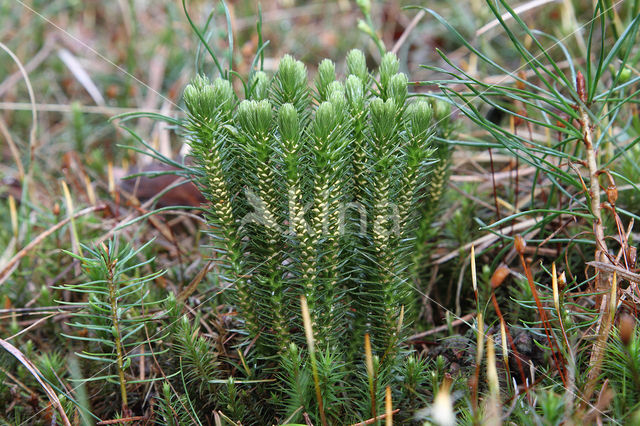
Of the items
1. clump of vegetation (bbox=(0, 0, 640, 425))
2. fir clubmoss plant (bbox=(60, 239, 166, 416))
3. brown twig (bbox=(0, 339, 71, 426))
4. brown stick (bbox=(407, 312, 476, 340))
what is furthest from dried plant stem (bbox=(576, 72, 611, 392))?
brown twig (bbox=(0, 339, 71, 426))

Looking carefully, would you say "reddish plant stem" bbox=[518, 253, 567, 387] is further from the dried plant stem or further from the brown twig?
the brown twig

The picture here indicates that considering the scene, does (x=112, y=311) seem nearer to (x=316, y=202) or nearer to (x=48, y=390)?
(x=48, y=390)

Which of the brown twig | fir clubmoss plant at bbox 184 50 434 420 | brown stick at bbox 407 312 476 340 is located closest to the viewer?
fir clubmoss plant at bbox 184 50 434 420

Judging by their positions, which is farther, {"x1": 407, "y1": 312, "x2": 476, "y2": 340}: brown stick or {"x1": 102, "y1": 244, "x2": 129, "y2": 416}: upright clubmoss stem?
{"x1": 407, "y1": 312, "x2": 476, "y2": 340}: brown stick

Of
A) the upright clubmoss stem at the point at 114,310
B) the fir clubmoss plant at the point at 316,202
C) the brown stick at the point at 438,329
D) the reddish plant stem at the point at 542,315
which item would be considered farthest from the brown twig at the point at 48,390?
the reddish plant stem at the point at 542,315

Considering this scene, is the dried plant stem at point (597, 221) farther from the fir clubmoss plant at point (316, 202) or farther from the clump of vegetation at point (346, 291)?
the fir clubmoss plant at point (316, 202)

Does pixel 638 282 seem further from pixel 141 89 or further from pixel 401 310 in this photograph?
pixel 141 89

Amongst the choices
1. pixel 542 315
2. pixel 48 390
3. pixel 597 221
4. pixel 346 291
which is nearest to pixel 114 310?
pixel 48 390

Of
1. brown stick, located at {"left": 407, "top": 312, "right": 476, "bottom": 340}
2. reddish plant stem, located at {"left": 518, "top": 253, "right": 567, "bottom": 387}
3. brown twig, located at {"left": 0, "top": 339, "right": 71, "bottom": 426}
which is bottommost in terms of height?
brown twig, located at {"left": 0, "top": 339, "right": 71, "bottom": 426}

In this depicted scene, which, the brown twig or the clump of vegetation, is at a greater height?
the clump of vegetation

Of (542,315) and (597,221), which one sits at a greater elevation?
(597,221)

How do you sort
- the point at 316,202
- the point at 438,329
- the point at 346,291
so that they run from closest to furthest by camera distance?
the point at 316,202, the point at 346,291, the point at 438,329
